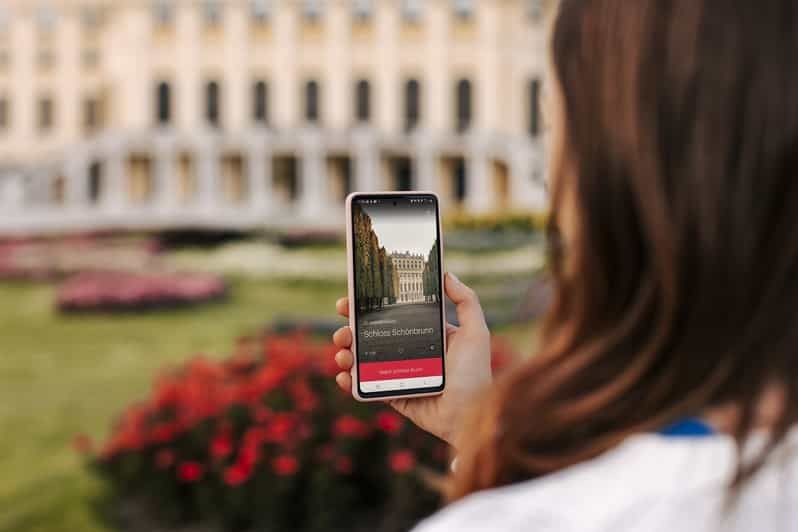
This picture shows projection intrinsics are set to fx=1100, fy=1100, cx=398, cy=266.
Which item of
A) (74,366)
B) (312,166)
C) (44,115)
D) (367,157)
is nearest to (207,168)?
(312,166)

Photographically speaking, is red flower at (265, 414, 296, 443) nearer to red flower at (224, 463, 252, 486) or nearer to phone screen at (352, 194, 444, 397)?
red flower at (224, 463, 252, 486)

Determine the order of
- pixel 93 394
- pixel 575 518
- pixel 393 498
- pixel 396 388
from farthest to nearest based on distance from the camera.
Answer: pixel 93 394
pixel 393 498
pixel 396 388
pixel 575 518

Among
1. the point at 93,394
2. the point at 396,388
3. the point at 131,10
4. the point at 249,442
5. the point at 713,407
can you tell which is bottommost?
the point at 93,394

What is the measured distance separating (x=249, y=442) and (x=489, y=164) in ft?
89.2

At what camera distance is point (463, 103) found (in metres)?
35.6

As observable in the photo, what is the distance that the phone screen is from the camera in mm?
1514

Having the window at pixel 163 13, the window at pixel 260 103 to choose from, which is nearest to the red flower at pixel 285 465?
the window at pixel 260 103

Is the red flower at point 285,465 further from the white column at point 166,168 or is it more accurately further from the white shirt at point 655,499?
the white column at point 166,168

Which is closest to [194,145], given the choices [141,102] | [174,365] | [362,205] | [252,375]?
[141,102]

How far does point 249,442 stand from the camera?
206 inches

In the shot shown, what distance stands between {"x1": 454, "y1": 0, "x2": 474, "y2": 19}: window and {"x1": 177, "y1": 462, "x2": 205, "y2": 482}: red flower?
1179 inches

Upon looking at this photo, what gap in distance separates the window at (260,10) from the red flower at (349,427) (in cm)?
3072

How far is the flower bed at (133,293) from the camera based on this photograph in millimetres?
14922

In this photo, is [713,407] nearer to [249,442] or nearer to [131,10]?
[249,442]
